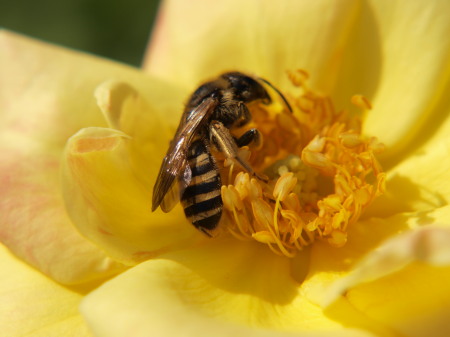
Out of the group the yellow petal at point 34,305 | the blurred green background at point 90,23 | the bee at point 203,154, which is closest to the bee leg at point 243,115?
the bee at point 203,154

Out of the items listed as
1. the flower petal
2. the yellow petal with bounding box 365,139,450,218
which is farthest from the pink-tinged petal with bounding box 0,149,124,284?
the yellow petal with bounding box 365,139,450,218

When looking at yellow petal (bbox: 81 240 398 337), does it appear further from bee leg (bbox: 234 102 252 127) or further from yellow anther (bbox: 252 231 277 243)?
bee leg (bbox: 234 102 252 127)

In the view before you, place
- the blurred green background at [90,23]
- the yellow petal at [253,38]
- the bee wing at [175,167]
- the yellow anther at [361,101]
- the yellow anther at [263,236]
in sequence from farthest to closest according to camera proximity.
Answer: the blurred green background at [90,23] < the yellow petal at [253,38] < the yellow anther at [361,101] < the yellow anther at [263,236] < the bee wing at [175,167]

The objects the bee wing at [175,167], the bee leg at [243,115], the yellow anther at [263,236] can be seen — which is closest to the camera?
the bee wing at [175,167]

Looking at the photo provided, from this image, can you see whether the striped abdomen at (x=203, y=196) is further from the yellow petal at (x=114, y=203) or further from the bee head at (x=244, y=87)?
the bee head at (x=244, y=87)

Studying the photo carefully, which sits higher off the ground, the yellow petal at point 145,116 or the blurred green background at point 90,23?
the yellow petal at point 145,116

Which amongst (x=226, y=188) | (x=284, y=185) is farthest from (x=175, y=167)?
(x=284, y=185)

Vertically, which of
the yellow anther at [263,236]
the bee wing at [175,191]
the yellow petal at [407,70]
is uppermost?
the yellow petal at [407,70]
